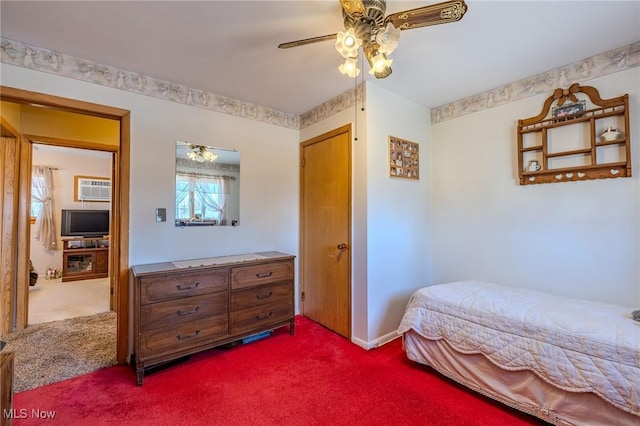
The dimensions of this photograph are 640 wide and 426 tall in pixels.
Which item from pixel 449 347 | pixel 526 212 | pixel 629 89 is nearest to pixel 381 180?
pixel 526 212

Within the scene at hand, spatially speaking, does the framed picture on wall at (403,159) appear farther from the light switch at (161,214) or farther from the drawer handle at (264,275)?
the light switch at (161,214)

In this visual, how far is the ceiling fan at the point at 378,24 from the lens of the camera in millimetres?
1265

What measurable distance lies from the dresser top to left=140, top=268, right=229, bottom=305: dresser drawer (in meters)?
0.06

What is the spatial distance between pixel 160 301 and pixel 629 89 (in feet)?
12.3

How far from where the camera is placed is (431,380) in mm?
2006

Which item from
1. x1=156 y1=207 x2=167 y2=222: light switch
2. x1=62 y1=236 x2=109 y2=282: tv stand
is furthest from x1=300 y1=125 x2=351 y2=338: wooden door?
x1=62 y1=236 x2=109 y2=282: tv stand

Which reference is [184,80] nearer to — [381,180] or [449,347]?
[381,180]

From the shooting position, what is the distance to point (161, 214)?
8.02 feet

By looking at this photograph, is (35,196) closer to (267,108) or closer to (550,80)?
(267,108)

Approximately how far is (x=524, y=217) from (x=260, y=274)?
8.02ft

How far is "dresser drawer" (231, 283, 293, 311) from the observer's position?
241 centimetres

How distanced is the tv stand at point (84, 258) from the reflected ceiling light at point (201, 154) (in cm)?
427

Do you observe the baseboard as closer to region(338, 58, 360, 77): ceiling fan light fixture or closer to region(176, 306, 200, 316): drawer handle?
region(176, 306, 200, 316): drawer handle

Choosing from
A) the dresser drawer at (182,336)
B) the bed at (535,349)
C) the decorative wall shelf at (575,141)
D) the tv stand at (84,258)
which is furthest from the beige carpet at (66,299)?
the decorative wall shelf at (575,141)
